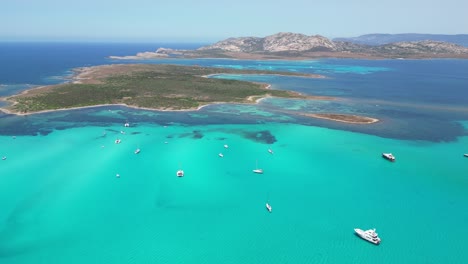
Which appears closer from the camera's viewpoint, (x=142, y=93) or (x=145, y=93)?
(x=142, y=93)

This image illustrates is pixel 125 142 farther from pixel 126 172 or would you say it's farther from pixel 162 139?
pixel 126 172

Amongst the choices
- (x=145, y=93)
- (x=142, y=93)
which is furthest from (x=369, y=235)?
(x=142, y=93)

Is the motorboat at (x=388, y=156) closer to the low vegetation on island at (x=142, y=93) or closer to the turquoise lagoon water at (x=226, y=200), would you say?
the turquoise lagoon water at (x=226, y=200)

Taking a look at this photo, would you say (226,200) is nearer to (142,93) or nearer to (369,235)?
(369,235)

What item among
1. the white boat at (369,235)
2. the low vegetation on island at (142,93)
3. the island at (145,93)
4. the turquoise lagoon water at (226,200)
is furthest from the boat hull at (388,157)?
the low vegetation on island at (142,93)

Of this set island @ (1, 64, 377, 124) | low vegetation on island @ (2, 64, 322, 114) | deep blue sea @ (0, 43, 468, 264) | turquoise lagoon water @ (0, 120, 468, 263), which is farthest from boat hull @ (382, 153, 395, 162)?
low vegetation on island @ (2, 64, 322, 114)

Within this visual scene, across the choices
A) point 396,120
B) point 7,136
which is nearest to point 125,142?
point 7,136
